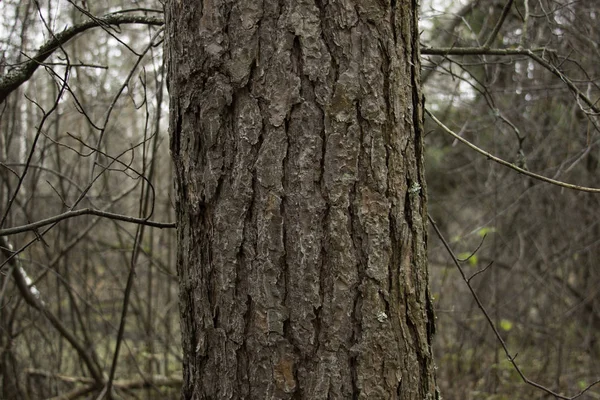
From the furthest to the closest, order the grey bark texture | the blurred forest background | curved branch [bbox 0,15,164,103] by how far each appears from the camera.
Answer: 1. the blurred forest background
2. curved branch [bbox 0,15,164,103]
3. the grey bark texture

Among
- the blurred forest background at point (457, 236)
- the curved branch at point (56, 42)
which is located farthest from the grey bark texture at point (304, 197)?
the blurred forest background at point (457, 236)

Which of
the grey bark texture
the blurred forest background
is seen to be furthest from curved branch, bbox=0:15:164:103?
the blurred forest background

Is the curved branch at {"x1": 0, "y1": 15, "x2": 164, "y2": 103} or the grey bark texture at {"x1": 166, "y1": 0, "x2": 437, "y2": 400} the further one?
the curved branch at {"x1": 0, "y1": 15, "x2": 164, "y2": 103}

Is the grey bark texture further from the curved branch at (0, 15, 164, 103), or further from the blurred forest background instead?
the blurred forest background

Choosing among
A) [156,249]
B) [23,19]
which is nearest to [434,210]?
[156,249]

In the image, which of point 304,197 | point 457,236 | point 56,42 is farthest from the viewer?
point 457,236

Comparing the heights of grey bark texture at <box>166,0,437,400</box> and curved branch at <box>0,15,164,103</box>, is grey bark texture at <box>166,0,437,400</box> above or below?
below

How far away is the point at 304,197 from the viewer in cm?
133

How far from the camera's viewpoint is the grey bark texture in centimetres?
133

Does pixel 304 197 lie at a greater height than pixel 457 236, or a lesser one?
greater

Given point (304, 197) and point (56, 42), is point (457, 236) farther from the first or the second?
point (304, 197)

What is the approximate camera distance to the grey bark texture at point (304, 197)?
1.33 metres

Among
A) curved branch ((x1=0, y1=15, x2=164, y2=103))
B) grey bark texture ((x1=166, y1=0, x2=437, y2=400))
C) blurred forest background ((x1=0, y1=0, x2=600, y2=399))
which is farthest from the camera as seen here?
blurred forest background ((x1=0, y1=0, x2=600, y2=399))

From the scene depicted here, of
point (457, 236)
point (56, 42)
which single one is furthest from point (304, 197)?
point (457, 236)
